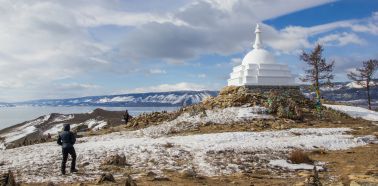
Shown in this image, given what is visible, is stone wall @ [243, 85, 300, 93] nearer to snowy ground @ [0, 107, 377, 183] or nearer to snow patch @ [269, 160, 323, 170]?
snowy ground @ [0, 107, 377, 183]

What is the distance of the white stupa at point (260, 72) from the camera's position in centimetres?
4238

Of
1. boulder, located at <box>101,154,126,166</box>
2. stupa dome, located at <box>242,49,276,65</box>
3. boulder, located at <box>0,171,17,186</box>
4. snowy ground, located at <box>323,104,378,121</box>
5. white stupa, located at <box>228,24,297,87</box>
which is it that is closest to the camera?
boulder, located at <box>0,171,17,186</box>

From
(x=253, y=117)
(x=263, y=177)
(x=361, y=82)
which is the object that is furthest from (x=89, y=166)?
(x=361, y=82)

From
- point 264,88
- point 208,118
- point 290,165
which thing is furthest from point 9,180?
point 264,88

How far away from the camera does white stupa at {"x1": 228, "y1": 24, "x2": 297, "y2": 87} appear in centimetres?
4238

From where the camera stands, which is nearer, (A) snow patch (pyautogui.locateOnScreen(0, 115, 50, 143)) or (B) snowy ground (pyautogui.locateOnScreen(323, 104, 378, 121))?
(B) snowy ground (pyautogui.locateOnScreen(323, 104, 378, 121))

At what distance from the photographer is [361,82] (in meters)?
57.5

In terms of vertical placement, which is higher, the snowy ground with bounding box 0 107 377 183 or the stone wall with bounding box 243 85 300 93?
the stone wall with bounding box 243 85 300 93

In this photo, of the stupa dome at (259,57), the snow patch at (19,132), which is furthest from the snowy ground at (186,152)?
the snow patch at (19,132)

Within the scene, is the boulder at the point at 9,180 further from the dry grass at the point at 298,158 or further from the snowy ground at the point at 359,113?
the snowy ground at the point at 359,113

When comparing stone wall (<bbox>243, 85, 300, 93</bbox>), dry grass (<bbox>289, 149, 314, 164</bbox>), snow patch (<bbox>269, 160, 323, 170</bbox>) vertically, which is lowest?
snow patch (<bbox>269, 160, 323, 170</bbox>)

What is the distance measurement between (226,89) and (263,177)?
2545 centimetres

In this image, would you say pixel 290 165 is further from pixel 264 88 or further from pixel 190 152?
pixel 264 88

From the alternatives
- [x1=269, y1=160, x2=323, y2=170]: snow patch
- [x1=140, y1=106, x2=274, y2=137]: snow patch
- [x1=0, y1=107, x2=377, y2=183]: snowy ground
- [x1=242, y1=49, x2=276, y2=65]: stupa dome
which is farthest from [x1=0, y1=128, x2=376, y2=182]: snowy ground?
[x1=242, y1=49, x2=276, y2=65]: stupa dome
